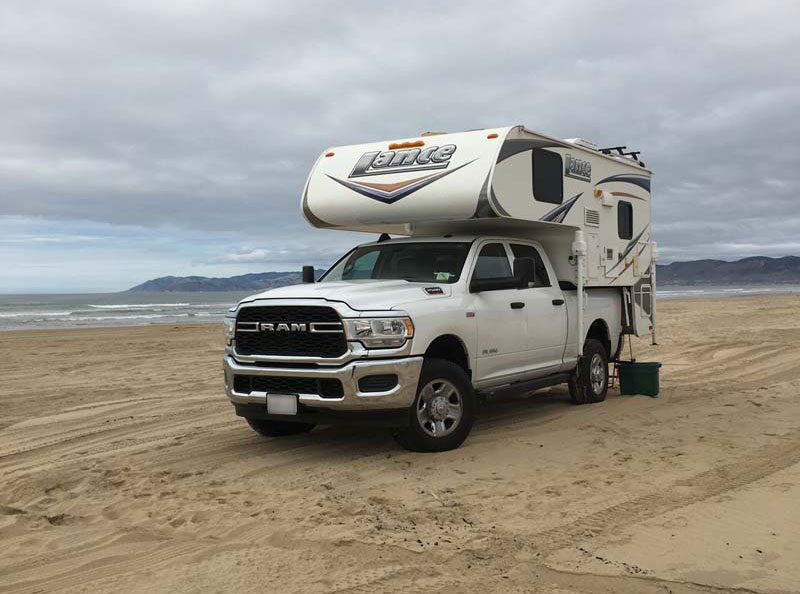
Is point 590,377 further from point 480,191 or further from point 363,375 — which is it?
point 363,375

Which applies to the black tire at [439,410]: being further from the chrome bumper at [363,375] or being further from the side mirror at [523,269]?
the side mirror at [523,269]

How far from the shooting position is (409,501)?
550cm

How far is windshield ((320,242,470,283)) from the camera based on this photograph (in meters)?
7.76

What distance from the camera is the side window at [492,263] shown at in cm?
788

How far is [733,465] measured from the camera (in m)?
6.38

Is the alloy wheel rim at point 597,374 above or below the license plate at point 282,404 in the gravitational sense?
below

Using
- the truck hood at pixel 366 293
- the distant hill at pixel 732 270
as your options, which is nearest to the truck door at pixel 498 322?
the truck hood at pixel 366 293

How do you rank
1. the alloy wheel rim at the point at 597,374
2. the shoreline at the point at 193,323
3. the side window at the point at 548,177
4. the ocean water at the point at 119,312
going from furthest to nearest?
the ocean water at the point at 119,312 → the shoreline at the point at 193,323 → the alloy wheel rim at the point at 597,374 → the side window at the point at 548,177

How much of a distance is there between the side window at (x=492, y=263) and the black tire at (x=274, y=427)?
236 centimetres

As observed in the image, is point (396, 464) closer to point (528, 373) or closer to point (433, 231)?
point (528, 373)

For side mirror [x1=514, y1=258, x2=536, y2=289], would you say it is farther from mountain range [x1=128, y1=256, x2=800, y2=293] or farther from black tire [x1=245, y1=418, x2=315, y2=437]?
mountain range [x1=128, y1=256, x2=800, y2=293]

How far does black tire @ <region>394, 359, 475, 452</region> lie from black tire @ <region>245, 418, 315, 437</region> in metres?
1.39

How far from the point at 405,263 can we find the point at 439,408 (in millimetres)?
1800

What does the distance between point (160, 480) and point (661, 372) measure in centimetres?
939
